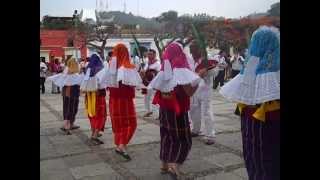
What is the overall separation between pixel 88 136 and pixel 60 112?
11.9 feet

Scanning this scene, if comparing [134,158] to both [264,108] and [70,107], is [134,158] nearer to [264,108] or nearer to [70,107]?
[70,107]

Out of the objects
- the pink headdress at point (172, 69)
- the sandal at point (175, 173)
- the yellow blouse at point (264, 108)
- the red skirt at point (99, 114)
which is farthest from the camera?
the red skirt at point (99, 114)

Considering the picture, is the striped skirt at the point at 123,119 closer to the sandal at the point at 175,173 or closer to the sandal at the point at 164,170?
the sandal at the point at 164,170

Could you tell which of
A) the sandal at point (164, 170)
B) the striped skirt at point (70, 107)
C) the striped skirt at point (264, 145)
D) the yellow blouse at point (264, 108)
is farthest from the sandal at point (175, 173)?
the striped skirt at point (70, 107)

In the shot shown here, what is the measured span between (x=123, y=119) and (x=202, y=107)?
1.26m

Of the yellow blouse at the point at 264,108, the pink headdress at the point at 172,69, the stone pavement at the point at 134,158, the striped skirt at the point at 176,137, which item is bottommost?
the stone pavement at the point at 134,158

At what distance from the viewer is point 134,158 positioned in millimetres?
5320

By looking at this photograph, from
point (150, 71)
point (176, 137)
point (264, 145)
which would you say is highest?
point (150, 71)

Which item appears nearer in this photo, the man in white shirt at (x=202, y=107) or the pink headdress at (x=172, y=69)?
the pink headdress at (x=172, y=69)

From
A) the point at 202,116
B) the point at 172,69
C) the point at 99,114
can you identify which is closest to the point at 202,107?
the point at 202,116

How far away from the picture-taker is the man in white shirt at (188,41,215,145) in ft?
18.7

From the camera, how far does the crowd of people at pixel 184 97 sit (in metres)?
2.92

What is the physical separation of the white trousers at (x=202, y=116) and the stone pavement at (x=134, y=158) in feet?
0.69
